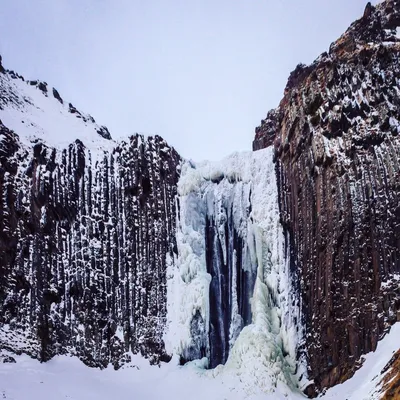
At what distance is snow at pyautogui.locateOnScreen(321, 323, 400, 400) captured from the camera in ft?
86.2

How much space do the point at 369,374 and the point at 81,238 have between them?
17.9 m

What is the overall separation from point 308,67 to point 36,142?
59.7 ft

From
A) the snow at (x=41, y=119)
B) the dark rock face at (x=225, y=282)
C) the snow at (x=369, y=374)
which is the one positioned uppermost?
the snow at (x=41, y=119)

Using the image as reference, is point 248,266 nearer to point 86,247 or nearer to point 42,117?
point 86,247

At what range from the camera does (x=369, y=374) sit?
27.4 m

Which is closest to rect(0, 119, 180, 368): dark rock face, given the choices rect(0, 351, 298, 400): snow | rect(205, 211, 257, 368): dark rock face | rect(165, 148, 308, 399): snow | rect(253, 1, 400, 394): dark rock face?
rect(0, 351, 298, 400): snow

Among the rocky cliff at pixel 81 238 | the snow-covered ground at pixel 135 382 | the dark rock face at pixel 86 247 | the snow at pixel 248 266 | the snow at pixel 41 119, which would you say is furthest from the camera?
the snow at pixel 41 119

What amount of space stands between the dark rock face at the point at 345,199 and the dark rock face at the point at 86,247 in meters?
8.01

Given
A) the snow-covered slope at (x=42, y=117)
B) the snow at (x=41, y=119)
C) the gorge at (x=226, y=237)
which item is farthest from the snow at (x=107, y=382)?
the snow-covered slope at (x=42, y=117)

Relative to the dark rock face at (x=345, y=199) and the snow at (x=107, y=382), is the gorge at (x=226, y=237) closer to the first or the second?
the dark rock face at (x=345, y=199)

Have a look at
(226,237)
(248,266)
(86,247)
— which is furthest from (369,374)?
(86,247)

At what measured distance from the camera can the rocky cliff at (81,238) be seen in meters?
35.4

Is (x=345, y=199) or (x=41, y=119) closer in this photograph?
(x=345, y=199)

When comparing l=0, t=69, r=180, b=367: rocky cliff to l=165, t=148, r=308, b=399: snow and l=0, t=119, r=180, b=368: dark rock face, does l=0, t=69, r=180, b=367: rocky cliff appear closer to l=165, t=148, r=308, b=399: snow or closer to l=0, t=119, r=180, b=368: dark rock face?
l=0, t=119, r=180, b=368: dark rock face
